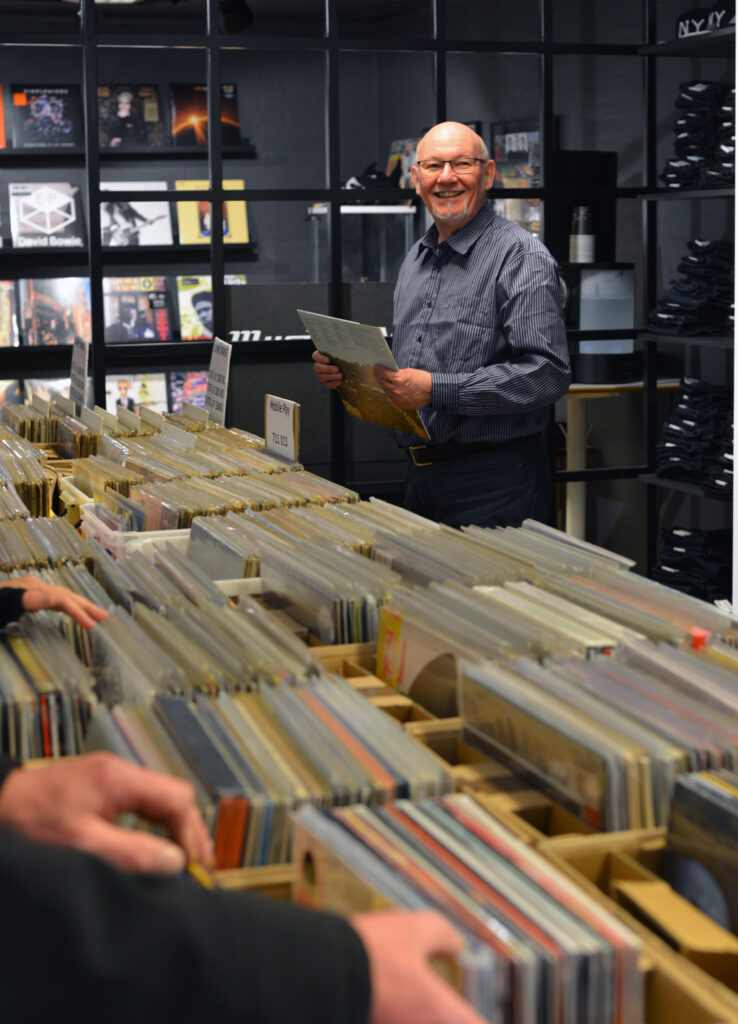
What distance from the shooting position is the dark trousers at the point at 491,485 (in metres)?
3.33

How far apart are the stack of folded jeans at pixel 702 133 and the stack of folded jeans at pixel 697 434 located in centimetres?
81

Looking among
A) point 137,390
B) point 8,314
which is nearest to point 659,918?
point 137,390

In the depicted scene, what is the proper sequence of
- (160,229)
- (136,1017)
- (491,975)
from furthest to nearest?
(160,229), (491,975), (136,1017)

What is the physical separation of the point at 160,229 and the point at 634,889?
22.1 feet

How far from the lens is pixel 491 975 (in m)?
0.86

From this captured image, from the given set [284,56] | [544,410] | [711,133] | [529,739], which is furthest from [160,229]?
[529,739]

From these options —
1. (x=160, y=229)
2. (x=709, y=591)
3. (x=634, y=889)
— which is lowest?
(x=709, y=591)

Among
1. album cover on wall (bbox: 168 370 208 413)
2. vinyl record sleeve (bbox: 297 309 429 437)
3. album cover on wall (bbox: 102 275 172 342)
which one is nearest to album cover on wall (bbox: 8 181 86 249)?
album cover on wall (bbox: 102 275 172 342)

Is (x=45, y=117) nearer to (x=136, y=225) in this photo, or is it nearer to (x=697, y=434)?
(x=136, y=225)

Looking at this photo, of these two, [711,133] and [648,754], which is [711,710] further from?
[711,133]

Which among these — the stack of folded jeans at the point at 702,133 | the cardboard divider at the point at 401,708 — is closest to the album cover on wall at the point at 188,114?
the stack of folded jeans at the point at 702,133

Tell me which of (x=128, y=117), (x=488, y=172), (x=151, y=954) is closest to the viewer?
(x=151, y=954)

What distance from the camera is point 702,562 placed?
16.0 ft

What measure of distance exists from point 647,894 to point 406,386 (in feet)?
6.93
